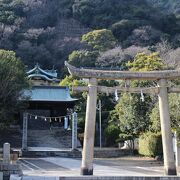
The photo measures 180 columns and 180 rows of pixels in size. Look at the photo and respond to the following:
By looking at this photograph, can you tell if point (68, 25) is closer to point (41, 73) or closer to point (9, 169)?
point (41, 73)

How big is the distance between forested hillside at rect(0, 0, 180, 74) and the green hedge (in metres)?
41.7

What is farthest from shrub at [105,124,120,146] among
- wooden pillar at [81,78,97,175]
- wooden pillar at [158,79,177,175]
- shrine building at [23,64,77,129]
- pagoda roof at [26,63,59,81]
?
pagoda roof at [26,63,59,81]

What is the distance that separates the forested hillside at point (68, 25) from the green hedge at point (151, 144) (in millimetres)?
41674

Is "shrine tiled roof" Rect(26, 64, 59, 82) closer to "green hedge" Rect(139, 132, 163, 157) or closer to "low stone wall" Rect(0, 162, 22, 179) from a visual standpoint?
"green hedge" Rect(139, 132, 163, 157)

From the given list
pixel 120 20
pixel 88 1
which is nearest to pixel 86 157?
pixel 120 20

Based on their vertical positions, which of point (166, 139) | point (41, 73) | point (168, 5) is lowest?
point (166, 139)

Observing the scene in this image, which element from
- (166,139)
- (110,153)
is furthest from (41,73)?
(166,139)

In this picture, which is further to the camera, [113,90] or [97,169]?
[97,169]

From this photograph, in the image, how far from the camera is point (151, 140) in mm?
26328

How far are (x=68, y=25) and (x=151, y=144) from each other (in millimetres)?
59534

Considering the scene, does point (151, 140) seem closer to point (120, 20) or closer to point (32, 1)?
point (120, 20)

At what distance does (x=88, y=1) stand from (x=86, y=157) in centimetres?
7341

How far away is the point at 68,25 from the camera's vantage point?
8288cm

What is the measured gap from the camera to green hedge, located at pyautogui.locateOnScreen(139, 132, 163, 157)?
26.0m
